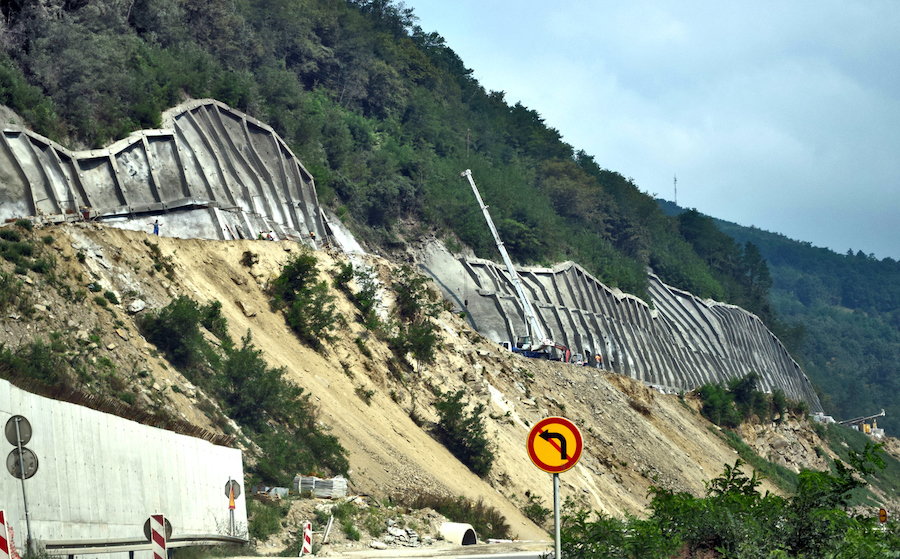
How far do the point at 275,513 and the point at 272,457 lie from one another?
3925 mm

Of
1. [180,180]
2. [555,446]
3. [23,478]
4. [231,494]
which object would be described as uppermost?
[180,180]

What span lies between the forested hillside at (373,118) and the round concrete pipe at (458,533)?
755 inches

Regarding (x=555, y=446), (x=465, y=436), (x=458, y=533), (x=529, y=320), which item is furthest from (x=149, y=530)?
(x=529, y=320)

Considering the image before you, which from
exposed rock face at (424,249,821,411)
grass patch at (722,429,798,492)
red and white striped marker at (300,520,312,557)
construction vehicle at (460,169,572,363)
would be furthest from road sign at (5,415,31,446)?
grass patch at (722,429,798,492)

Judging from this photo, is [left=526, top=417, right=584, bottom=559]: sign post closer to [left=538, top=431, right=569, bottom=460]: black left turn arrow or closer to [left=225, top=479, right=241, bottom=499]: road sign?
[left=538, top=431, right=569, bottom=460]: black left turn arrow

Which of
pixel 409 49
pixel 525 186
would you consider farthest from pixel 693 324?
pixel 409 49

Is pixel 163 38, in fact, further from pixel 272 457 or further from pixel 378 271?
pixel 272 457

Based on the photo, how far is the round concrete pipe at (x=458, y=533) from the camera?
23.0 meters

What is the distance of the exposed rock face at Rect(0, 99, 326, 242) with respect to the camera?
28.5 m

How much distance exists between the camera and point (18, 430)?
37.1 feet

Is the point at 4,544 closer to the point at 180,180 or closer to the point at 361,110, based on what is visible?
the point at 180,180

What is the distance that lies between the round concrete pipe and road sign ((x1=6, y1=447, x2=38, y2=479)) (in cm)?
1307

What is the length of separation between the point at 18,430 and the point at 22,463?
43 cm

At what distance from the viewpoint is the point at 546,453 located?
9.73 m
